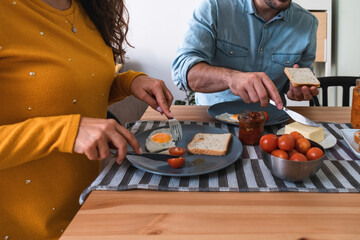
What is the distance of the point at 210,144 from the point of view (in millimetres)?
1057

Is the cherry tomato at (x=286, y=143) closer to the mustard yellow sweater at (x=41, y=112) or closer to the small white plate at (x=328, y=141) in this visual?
the small white plate at (x=328, y=141)

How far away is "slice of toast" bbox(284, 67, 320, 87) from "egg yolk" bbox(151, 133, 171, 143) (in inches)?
26.3

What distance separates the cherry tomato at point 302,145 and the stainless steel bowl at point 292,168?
0.23ft

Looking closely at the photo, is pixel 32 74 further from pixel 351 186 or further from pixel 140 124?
pixel 351 186

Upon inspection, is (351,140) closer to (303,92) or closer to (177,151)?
(303,92)

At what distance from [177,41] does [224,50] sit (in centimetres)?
231

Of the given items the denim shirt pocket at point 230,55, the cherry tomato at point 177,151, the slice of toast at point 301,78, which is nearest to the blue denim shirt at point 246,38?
the denim shirt pocket at point 230,55

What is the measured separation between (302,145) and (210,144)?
12.0 inches

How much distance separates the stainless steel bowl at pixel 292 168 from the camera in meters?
0.82

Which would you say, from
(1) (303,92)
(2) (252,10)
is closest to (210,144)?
(1) (303,92)

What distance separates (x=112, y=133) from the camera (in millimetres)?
776

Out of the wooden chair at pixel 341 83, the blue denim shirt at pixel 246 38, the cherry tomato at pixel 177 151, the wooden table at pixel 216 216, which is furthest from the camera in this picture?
the wooden chair at pixel 341 83

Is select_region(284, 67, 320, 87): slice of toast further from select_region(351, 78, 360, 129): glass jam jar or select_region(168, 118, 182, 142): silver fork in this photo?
select_region(168, 118, 182, 142): silver fork

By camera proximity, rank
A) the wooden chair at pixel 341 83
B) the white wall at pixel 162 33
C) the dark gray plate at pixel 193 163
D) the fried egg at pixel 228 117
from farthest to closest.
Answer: the white wall at pixel 162 33 → the wooden chair at pixel 341 83 → the fried egg at pixel 228 117 → the dark gray plate at pixel 193 163
